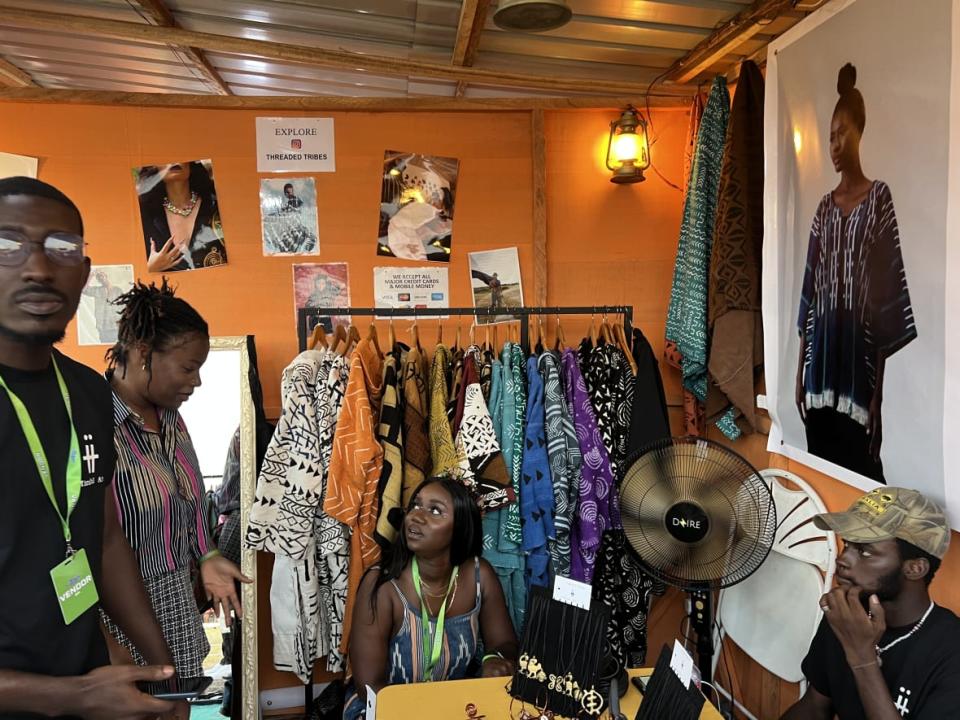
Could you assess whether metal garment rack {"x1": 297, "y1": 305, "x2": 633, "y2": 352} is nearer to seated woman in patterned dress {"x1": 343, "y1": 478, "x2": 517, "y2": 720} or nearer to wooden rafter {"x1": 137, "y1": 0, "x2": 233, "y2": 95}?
seated woman in patterned dress {"x1": 343, "y1": 478, "x2": 517, "y2": 720}

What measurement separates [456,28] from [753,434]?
211 centimetres

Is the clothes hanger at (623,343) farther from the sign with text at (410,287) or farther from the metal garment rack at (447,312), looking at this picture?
the sign with text at (410,287)

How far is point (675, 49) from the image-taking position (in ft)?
9.78

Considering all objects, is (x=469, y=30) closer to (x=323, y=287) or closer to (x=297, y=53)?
(x=297, y=53)

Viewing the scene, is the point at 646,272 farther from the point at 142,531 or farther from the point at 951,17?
the point at 142,531

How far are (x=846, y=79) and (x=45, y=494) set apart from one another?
2.29m

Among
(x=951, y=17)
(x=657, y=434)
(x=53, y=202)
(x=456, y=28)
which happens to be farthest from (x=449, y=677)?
(x=456, y=28)

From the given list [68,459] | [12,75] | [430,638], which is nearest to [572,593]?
[430,638]

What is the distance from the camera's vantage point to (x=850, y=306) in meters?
2.12

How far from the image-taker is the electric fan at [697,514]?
6.91ft

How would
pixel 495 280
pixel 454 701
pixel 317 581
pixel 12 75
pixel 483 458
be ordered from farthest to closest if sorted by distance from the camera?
pixel 12 75, pixel 495 280, pixel 317 581, pixel 483 458, pixel 454 701

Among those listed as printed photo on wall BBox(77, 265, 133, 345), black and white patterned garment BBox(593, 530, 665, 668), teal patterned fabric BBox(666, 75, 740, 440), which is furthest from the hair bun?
printed photo on wall BBox(77, 265, 133, 345)

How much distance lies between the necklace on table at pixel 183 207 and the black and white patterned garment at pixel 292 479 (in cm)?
98

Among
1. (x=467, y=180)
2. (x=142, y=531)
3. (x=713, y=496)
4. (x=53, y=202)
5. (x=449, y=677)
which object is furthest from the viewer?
(x=467, y=180)
